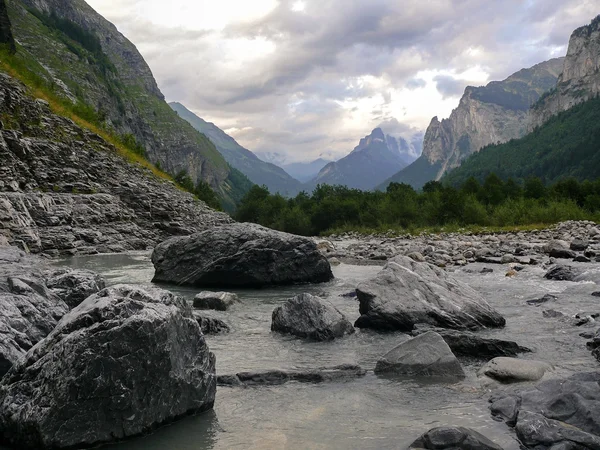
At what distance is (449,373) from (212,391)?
3.70 m

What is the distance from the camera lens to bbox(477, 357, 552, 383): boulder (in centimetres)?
692

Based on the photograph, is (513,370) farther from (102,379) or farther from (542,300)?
(542,300)

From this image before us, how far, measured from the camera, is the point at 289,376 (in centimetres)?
732

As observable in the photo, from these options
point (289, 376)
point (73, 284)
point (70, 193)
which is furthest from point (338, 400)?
point (70, 193)

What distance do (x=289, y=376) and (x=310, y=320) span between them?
9.28 feet

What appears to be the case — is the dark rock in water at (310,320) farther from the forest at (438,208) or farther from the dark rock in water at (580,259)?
the forest at (438,208)

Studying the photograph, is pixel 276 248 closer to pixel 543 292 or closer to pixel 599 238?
pixel 543 292

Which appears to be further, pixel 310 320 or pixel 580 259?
pixel 580 259

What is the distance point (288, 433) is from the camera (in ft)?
17.5

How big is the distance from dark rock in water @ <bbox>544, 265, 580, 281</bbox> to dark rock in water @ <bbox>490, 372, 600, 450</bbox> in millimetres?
12232

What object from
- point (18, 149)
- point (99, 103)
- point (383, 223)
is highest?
point (99, 103)

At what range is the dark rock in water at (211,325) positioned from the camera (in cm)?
1030

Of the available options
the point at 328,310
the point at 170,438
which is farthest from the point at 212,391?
the point at 328,310

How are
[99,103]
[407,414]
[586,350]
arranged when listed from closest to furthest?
[407,414], [586,350], [99,103]
